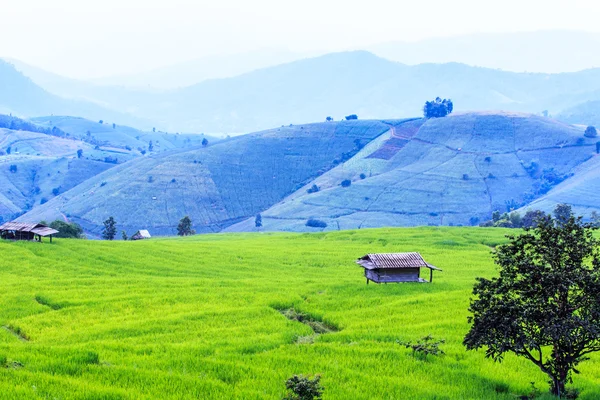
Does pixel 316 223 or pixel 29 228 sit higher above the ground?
pixel 29 228

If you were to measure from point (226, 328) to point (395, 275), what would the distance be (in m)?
22.9

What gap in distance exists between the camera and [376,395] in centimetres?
2000

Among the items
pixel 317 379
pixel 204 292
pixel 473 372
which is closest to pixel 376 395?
pixel 317 379

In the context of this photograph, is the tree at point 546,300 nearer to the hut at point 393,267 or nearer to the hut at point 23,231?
the hut at point 393,267

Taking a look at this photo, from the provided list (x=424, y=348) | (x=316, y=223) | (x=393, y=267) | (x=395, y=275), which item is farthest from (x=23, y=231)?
(x=316, y=223)

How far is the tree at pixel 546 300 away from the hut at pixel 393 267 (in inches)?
1160

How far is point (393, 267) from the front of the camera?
50.5 metres

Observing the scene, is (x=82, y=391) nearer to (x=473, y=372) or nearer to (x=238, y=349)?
(x=238, y=349)

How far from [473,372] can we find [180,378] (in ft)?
38.4

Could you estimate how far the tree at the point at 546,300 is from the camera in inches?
779

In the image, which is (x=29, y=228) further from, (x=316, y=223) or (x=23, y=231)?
(x=316, y=223)

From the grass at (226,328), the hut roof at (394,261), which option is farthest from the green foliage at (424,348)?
the hut roof at (394,261)

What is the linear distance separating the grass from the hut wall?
140 cm

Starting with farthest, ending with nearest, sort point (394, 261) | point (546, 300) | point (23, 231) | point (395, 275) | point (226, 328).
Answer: point (23, 231) → point (395, 275) → point (394, 261) → point (226, 328) → point (546, 300)
